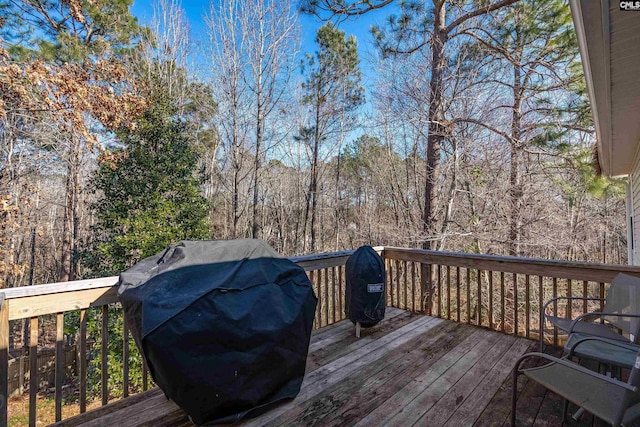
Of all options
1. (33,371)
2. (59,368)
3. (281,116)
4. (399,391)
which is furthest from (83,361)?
(281,116)

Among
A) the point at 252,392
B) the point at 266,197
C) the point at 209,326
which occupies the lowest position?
the point at 252,392

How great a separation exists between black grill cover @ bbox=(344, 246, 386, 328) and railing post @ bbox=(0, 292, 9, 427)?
2.39 meters

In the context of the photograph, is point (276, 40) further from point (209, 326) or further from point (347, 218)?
point (209, 326)

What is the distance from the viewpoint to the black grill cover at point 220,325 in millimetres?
1510

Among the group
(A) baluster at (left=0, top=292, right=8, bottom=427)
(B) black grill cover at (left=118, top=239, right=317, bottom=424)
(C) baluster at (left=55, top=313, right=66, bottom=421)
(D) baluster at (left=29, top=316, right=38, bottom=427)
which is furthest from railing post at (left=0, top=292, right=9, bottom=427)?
(B) black grill cover at (left=118, top=239, right=317, bottom=424)

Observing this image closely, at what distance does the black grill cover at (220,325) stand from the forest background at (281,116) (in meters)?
4.58

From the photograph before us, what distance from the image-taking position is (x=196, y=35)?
9461mm

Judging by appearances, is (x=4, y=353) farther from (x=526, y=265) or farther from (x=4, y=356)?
(x=526, y=265)

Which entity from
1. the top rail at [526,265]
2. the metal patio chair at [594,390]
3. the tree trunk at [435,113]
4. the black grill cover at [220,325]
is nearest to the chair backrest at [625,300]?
the top rail at [526,265]

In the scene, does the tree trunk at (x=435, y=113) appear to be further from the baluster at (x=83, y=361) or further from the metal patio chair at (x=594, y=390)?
the baluster at (x=83, y=361)

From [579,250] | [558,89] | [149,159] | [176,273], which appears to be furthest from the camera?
[579,250]

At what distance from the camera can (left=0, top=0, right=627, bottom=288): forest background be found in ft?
18.8

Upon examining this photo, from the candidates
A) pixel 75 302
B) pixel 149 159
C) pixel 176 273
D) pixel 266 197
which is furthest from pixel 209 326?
pixel 266 197

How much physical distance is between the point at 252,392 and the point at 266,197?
1250 cm
